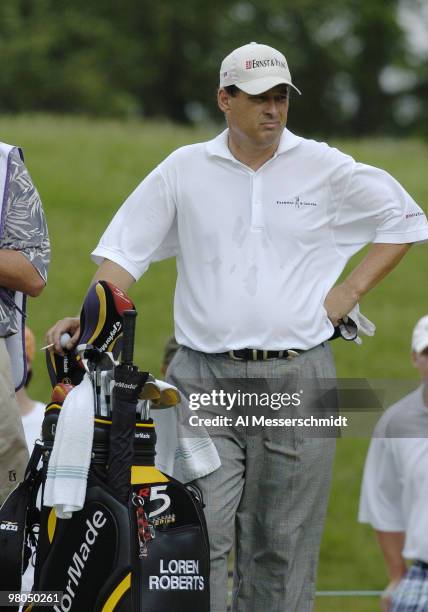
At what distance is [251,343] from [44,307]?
37.7 ft

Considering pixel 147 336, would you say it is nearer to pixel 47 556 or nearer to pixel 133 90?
pixel 47 556

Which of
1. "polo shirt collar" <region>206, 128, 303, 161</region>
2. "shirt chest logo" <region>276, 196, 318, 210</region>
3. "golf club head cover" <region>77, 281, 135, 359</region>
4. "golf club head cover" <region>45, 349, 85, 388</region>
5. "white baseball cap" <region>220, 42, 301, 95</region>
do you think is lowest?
"golf club head cover" <region>45, 349, 85, 388</region>

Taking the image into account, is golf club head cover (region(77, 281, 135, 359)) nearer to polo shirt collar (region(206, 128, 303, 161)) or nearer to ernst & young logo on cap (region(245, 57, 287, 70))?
polo shirt collar (region(206, 128, 303, 161))

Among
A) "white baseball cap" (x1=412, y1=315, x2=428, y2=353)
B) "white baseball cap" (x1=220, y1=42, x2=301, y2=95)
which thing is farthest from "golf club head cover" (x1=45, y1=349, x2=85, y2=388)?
"white baseball cap" (x1=412, y1=315, x2=428, y2=353)

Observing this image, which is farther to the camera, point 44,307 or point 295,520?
point 44,307

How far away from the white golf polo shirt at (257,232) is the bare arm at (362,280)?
0.10 ft

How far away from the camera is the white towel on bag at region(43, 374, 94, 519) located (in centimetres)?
392

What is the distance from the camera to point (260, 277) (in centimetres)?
452

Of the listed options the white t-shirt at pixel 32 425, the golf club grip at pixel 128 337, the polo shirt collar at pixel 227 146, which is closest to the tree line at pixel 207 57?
the white t-shirt at pixel 32 425

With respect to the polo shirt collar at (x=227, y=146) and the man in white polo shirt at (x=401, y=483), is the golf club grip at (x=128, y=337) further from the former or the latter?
the man in white polo shirt at (x=401, y=483)

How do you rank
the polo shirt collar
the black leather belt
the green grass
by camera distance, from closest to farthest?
the black leather belt → the polo shirt collar → the green grass

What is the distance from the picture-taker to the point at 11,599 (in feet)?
13.4

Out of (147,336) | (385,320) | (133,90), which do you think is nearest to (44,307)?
(147,336)

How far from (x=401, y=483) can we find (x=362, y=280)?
0.71 metres
